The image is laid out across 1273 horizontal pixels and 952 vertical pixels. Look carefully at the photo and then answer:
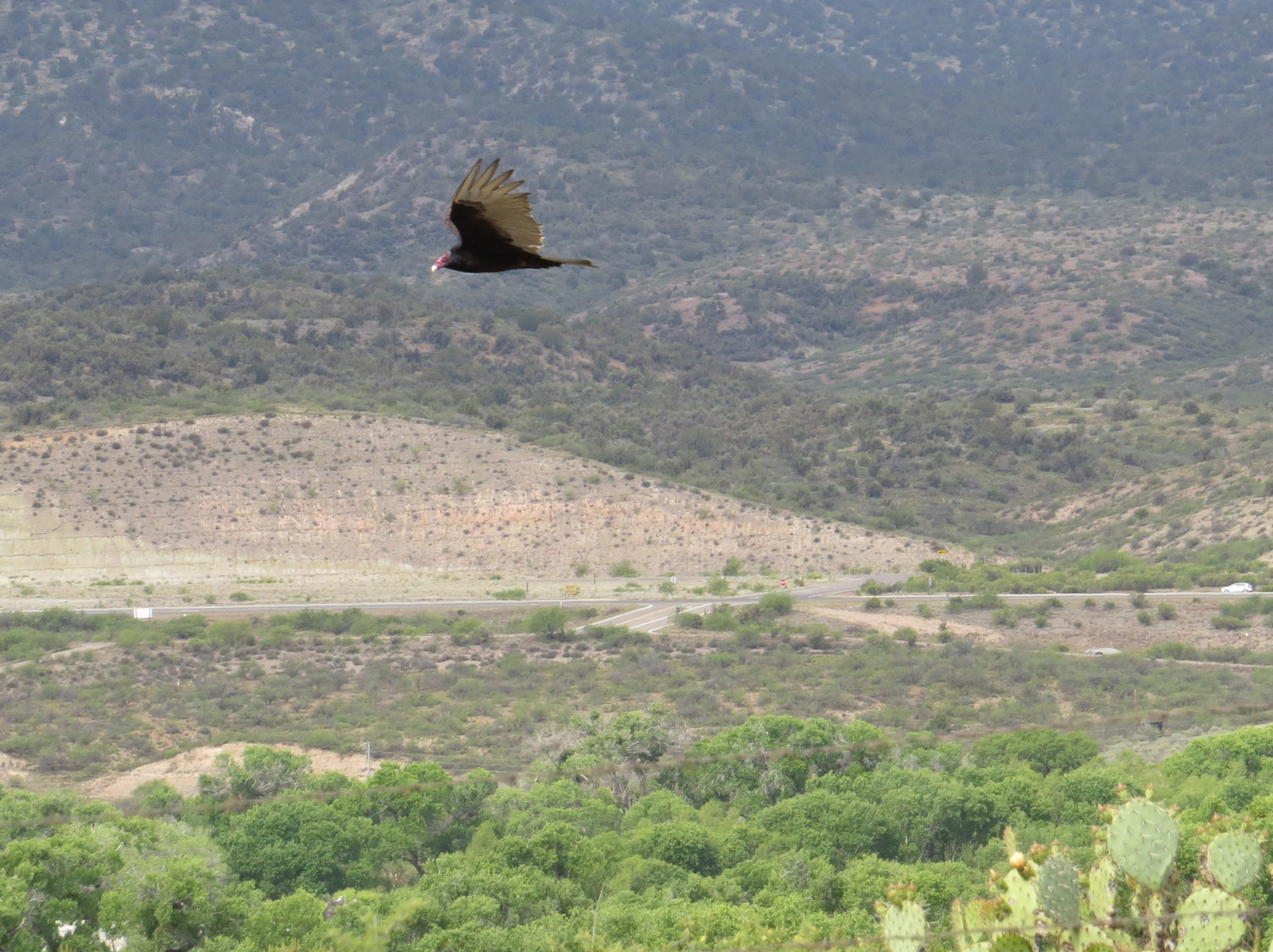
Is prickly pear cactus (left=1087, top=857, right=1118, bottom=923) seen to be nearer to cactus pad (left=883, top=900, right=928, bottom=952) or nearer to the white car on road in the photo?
cactus pad (left=883, top=900, right=928, bottom=952)

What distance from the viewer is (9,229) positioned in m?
157

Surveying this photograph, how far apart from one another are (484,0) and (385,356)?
104790 mm

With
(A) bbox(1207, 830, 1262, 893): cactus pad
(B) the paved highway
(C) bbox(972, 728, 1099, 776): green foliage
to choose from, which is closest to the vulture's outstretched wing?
(A) bbox(1207, 830, 1262, 893): cactus pad

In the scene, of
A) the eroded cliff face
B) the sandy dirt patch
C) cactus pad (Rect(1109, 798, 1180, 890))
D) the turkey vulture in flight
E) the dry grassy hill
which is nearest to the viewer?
the turkey vulture in flight

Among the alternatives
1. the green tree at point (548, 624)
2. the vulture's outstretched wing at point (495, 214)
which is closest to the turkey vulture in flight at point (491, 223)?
the vulture's outstretched wing at point (495, 214)

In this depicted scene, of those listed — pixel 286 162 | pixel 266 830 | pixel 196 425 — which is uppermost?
pixel 286 162

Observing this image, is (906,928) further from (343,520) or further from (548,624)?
(343,520)

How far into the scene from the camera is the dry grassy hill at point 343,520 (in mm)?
63969

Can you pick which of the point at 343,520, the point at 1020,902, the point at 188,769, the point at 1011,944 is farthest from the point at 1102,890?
the point at 343,520

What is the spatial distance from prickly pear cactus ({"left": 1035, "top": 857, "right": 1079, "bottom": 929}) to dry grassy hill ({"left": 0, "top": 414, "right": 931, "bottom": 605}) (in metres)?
48.4

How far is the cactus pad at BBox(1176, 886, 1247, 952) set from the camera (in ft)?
42.8

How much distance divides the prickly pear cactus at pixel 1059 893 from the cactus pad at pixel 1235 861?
1.38m

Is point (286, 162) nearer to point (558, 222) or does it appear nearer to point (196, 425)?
point (558, 222)

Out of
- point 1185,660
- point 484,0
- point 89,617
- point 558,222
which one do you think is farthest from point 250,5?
point 1185,660
